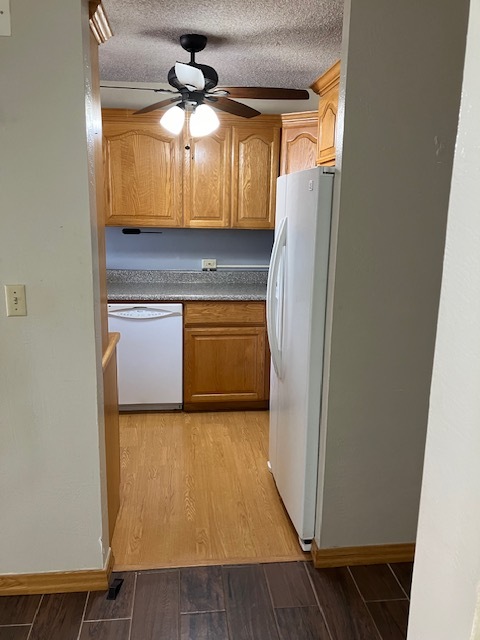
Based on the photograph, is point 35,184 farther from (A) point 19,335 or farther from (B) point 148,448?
(B) point 148,448

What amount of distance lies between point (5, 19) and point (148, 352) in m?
2.47

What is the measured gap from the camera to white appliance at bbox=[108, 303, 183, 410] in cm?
373

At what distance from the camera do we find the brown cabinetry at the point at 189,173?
3.82 meters

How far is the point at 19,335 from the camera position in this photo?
1.84 m

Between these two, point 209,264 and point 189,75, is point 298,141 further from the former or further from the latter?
point 189,75

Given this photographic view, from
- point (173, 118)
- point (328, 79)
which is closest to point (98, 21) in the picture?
point (173, 118)

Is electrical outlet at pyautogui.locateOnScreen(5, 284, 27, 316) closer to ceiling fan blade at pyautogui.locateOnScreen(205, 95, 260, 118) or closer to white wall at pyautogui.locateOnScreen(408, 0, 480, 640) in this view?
white wall at pyautogui.locateOnScreen(408, 0, 480, 640)

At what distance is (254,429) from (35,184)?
2.43 meters

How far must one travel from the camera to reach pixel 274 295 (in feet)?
8.41

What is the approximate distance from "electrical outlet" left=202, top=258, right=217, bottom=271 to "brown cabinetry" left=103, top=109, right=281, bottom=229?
0.43m

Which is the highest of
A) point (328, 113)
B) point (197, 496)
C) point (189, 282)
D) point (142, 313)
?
point (328, 113)

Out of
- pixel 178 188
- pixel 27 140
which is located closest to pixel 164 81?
pixel 178 188

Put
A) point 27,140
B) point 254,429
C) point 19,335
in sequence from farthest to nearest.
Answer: point 254,429 → point 19,335 → point 27,140

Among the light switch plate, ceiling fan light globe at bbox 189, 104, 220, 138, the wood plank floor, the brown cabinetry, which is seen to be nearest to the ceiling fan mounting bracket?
ceiling fan light globe at bbox 189, 104, 220, 138
